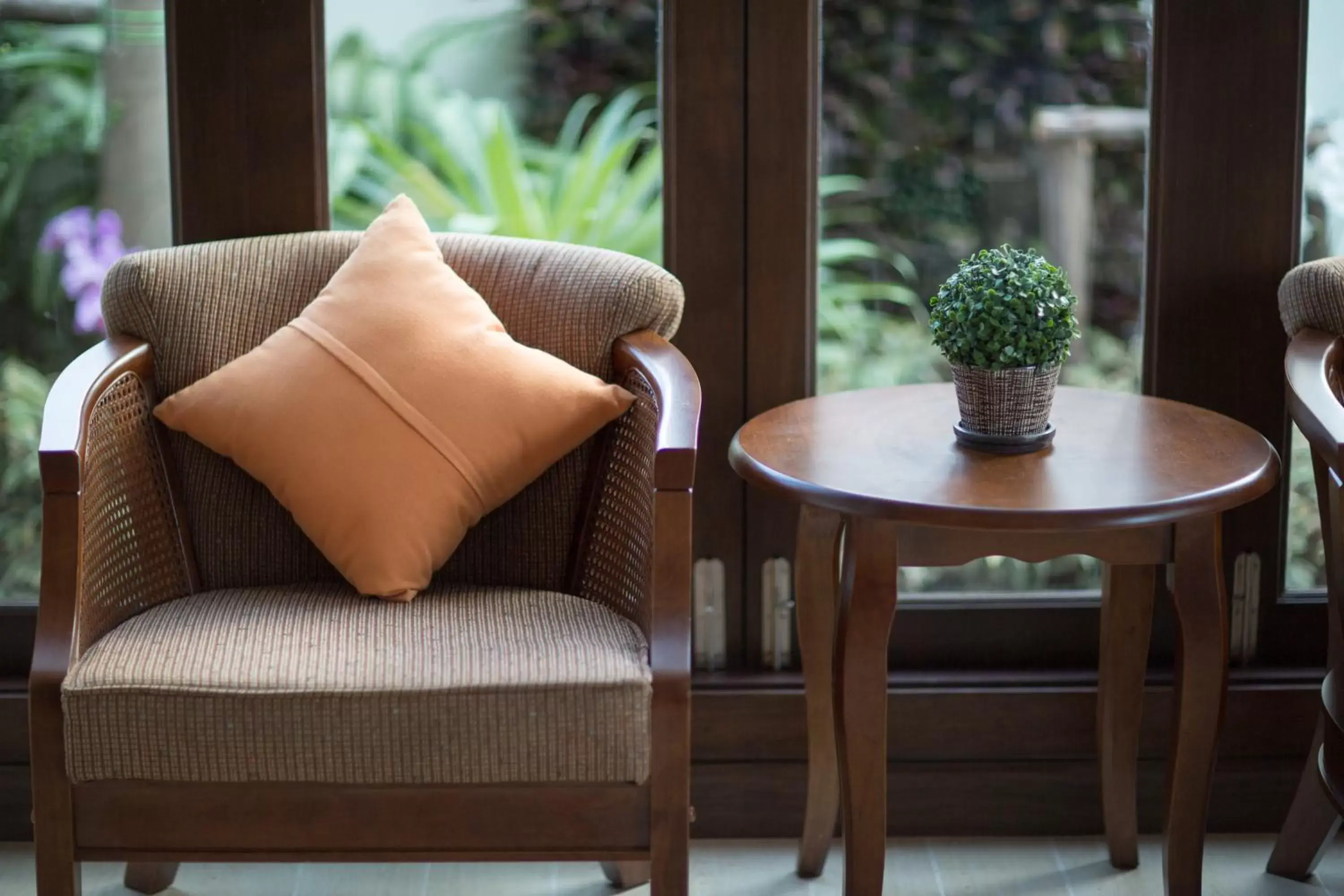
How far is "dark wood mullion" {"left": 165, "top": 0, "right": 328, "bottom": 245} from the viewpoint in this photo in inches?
86.8

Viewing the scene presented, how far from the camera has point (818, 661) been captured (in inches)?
82.4

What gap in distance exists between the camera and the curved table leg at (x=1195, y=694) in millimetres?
1757

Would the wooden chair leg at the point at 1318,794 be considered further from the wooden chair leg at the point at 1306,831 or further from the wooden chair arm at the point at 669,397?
the wooden chair arm at the point at 669,397

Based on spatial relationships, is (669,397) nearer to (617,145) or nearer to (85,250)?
(617,145)

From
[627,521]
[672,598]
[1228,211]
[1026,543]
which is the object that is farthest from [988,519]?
[1228,211]

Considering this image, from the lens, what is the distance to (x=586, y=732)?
1.67 m

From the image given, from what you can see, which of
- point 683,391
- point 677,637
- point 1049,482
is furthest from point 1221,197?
point 677,637

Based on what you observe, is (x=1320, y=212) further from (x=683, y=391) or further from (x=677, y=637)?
(x=677, y=637)

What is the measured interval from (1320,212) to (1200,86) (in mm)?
262

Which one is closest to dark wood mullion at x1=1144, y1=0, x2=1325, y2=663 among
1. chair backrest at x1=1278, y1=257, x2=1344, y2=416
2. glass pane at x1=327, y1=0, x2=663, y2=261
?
chair backrest at x1=1278, y1=257, x2=1344, y2=416

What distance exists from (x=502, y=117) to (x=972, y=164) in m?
0.67

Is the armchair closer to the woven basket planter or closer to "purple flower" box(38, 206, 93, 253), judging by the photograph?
the woven basket planter

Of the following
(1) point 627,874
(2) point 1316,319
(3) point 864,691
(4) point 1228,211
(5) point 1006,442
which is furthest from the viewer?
(4) point 1228,211

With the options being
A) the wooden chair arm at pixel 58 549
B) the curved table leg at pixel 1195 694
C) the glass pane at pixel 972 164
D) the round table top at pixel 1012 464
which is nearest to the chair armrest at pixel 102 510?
the wooden chair arm at pixel 58 549
